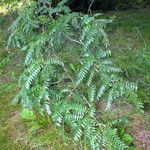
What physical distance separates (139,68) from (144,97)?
524 mm

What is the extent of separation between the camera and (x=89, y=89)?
375 cm

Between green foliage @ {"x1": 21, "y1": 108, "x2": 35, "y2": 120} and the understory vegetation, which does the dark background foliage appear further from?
green foliage @ {"x1": 21, "y1": 108, "x2": 35, "y2": 120}

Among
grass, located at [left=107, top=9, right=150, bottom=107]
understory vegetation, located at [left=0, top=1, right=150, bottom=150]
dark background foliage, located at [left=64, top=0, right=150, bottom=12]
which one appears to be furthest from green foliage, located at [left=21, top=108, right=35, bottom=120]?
dark background foliage, located at [left=64, top=0, right=150, bottom=12]

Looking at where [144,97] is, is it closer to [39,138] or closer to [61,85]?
[61,85]

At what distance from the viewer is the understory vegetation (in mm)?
3465

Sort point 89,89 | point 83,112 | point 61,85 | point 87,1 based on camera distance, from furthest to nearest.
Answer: point 87,1
point 61,85
point 89,89
point 83,112

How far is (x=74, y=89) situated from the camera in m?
3.86

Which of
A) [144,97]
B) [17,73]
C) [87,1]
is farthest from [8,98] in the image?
[87,1]

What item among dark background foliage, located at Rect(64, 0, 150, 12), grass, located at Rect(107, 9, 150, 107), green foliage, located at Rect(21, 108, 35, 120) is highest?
green foliage, located at Rect(21, 108, 35, 120)

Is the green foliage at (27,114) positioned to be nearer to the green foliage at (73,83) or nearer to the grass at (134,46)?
the green foliage at (73,83)

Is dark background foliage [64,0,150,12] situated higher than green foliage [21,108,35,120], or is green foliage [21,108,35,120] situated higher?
green foliage [21,108,35,120]

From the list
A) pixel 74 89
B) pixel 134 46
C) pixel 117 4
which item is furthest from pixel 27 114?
pixel 117 4

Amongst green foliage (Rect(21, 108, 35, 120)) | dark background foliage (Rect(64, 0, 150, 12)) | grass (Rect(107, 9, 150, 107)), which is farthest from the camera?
dark background foliage (Rect(64, 0, 150, 12))

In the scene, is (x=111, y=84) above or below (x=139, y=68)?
above
